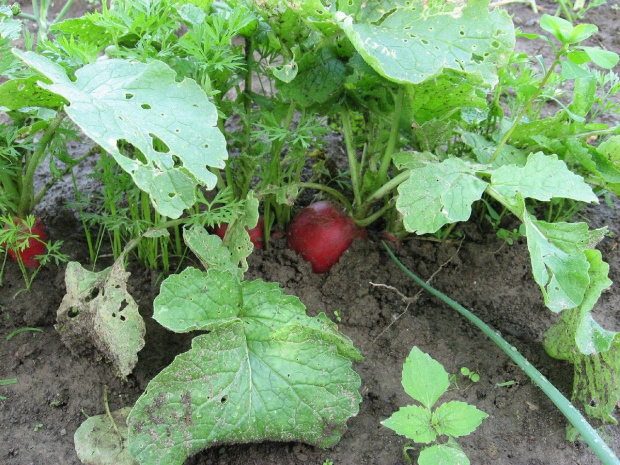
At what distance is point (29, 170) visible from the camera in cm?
183

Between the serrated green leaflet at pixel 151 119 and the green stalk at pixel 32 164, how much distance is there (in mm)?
281

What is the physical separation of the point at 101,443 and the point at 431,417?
0.87m

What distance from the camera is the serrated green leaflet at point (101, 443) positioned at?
1536 millimetres

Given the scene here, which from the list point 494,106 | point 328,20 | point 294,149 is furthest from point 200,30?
point 494,106

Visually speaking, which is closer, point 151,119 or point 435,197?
point 151,119

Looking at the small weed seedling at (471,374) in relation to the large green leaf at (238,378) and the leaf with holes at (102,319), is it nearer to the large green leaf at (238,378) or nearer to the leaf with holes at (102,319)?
the large green leaf at (238,378)

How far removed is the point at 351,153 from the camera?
198 cm

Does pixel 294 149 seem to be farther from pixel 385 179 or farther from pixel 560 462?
pixel 560 462

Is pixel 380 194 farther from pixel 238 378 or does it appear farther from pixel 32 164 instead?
pixel 32 164

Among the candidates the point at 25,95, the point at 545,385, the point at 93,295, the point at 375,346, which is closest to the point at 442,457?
the point at 545,385

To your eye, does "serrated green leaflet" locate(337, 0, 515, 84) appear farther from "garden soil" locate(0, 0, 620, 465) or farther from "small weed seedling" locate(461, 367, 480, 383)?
"small weed seedling" locate(461, 367, 480, 383)

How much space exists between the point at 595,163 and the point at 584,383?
2.34ft

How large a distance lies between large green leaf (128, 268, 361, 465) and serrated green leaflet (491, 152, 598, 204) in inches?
24.1

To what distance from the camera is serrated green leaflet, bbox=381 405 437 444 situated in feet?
4.69
